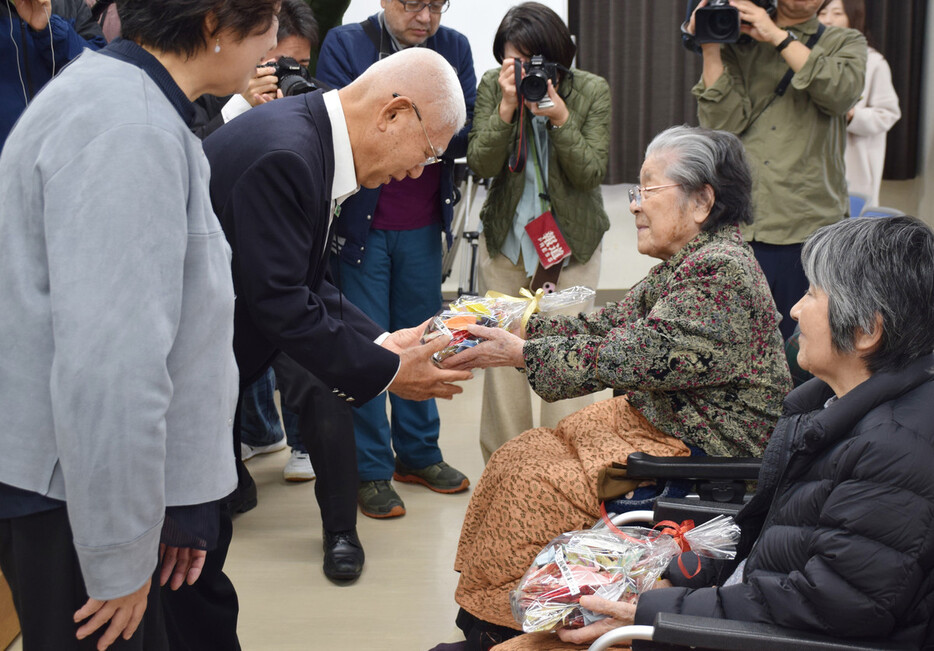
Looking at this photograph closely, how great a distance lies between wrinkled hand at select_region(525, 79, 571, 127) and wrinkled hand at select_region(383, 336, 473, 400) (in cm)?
129

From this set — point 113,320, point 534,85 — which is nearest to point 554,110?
point 534,85

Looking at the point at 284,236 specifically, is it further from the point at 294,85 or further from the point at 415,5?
the point at 415,5

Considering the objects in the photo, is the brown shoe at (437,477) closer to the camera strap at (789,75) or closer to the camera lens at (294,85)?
the camera lens at (294,85)

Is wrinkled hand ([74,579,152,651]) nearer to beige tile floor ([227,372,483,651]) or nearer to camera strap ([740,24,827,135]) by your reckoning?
beige tile floor ([227,372,483,651])

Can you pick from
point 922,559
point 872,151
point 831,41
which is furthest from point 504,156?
point 872,151

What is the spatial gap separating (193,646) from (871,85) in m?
4.56

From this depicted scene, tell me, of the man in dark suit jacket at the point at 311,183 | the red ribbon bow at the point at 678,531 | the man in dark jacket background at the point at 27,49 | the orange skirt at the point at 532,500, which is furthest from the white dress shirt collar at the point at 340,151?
the man in dark jacket background at the point at 27,49

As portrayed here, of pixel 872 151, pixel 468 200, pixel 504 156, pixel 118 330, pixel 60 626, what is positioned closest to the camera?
pixel 118 330

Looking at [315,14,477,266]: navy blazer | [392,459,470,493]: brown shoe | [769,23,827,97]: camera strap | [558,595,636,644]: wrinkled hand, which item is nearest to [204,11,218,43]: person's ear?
[558,595,636,644]: wrinkled hand

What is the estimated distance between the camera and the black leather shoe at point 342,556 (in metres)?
2.80

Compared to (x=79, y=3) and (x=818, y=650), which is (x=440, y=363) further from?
(x=79, y=3)

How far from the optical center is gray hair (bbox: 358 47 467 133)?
1.83 metres

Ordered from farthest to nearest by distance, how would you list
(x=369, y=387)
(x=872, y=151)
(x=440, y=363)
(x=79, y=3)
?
(x=872, y=151) → (x=79, y=3) → (x=440, y=363) → (x=369, y=387)

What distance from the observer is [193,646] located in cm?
191
